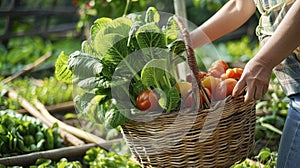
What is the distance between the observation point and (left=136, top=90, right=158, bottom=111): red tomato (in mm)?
1916

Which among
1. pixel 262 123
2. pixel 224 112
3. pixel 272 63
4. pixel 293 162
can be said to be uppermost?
pixel 272 63

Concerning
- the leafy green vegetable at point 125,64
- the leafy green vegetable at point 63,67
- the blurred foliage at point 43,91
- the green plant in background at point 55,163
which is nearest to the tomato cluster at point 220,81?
the leafy green vegetable at point 125,64

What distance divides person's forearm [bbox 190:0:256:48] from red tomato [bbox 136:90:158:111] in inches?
14.3

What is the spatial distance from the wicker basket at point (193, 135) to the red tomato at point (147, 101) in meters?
0.03

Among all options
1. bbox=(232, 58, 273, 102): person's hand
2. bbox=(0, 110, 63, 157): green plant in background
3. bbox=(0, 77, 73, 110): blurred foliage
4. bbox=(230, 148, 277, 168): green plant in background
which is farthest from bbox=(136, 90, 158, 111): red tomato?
bbox=(0, 77, 73, 110): blurred foliage

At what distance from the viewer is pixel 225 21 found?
2.22 meters

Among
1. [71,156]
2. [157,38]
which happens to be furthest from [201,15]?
[157,38]

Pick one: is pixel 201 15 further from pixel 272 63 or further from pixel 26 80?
pixel 272 63

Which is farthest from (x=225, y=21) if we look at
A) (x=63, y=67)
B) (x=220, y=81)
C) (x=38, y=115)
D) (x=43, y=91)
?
(x=43, y=91)

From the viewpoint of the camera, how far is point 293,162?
1935 mm

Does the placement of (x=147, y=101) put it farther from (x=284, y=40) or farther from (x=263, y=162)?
(x=263, y=162)

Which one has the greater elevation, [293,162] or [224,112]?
[224,112]

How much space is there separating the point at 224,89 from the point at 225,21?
39 centimetres

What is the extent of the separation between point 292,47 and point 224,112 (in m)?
0.30
